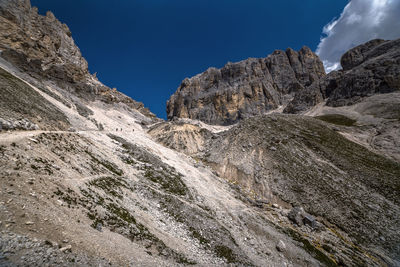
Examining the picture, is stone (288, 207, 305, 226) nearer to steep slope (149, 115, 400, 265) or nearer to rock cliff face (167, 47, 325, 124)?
steep slope (149, 115, 400, 265)

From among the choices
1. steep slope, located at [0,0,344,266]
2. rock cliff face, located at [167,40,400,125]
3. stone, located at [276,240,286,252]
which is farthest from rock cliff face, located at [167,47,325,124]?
stone, located at [276,240,286,252]

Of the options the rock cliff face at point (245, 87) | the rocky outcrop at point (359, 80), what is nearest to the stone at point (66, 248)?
the rocky outcrop at point (359, 80)

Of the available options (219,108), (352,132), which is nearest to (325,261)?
(352,132)

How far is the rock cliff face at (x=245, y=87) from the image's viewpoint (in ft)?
497

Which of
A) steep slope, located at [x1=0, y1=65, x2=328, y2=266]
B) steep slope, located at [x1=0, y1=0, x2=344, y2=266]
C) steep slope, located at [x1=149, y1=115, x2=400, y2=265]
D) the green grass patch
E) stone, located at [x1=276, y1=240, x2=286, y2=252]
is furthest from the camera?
the green grass patch

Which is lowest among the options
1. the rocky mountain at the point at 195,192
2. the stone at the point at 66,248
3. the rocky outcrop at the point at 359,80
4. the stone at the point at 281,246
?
the stone at the point at 281,246

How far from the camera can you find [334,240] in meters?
24.7

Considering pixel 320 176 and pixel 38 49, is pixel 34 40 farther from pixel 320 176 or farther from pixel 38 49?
pixel 320 176

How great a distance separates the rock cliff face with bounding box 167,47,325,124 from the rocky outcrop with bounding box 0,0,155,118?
81017mm

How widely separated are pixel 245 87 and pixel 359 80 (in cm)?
7692

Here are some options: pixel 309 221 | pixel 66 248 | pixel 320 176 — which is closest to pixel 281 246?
pixel 309 221

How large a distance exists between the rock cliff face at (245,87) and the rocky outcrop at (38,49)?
81017 mm

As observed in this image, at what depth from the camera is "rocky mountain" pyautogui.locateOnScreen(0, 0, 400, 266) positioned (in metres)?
10.7

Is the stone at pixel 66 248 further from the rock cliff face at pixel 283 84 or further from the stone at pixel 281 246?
the rock cliff face at pixel 283 84
